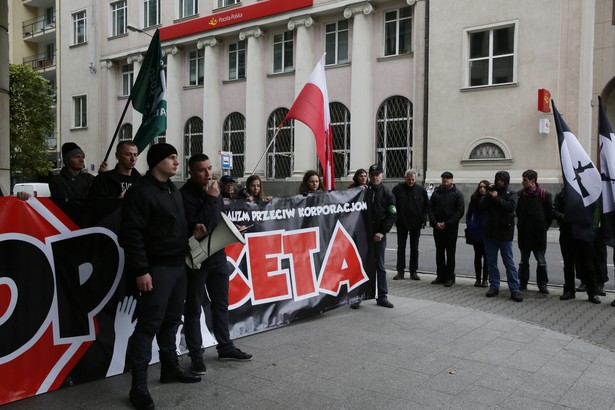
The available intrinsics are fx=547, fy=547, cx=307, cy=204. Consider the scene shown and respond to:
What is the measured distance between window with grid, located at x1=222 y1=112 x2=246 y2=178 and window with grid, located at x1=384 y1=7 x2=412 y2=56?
888 centimetres

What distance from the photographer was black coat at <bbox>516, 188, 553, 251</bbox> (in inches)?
326

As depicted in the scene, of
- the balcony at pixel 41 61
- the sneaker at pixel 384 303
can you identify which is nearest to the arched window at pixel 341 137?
the sneaker at pixel 384 303

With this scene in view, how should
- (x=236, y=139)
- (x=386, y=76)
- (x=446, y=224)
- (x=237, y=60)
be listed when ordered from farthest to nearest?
(x=236, y=139)
(x=237, y=60)
(x=386, y=76)
(x=446, y=224)

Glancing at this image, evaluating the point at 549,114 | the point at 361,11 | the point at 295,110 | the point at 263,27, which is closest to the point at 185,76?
the point at 263,27

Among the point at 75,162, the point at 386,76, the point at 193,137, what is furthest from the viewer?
the point at 193,137

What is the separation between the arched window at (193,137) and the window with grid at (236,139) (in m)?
1.98

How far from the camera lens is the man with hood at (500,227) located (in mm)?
7874

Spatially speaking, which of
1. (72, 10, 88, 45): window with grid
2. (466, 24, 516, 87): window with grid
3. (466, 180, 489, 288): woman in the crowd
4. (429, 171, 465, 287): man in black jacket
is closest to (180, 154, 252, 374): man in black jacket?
(429, 171, 465, 287): man in black jacket

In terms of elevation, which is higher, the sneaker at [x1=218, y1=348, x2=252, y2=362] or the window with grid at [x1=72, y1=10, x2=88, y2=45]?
the window with grid at [x1=72, y1=10, x2=88, y2=45]

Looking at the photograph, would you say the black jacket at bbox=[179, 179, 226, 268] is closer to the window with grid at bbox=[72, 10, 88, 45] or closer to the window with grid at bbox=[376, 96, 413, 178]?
the window with grid at bbox=[376, 96, 413, 178]

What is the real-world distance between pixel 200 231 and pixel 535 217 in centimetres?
580

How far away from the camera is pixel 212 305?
197 inches

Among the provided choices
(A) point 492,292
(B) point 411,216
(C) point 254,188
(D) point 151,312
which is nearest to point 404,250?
(B) point 411,216

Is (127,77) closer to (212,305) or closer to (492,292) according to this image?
(492,292)
